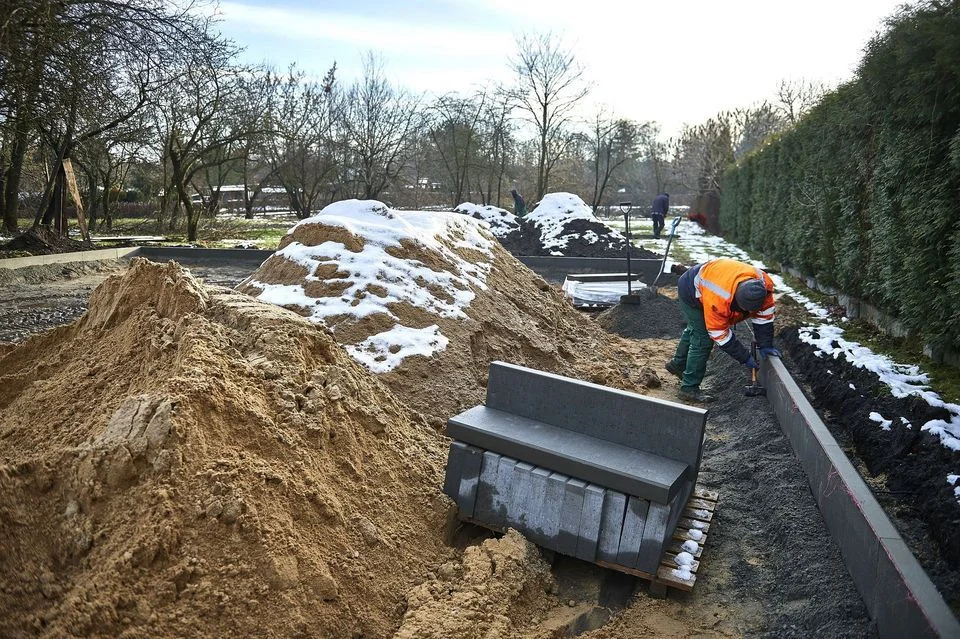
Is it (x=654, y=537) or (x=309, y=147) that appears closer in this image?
(x=654, y=537)

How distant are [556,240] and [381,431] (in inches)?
587

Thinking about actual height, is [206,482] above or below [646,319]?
above

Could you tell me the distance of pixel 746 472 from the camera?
4.44 m

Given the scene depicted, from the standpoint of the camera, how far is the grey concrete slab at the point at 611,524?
10.4ft

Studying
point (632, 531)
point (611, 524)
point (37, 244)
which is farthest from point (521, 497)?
point (37, 244)

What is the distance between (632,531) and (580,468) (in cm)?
39

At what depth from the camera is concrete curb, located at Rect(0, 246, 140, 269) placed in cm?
1203

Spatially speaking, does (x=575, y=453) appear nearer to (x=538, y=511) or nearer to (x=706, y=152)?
(x=538, y=511)

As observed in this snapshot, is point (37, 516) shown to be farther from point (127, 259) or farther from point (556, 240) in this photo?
point (556, 240)

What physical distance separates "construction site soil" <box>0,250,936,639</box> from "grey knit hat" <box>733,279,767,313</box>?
143cm

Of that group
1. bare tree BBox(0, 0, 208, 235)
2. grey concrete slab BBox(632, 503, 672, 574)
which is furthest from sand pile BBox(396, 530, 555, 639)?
bare tree BBox(0, 0, 208, 235)

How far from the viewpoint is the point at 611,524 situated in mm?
3197

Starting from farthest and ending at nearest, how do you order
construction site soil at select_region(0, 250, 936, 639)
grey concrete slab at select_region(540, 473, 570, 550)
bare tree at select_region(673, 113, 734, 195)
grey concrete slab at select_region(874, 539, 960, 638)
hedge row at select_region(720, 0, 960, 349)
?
bare tree at select_region(673, 113, 734, 195) → hedge row at select_region(720, 0, 960, 349) → grey concrete slab at select_region(540, 473, 570, 550) → construction site soil at select_region(0, 250, 936, 639) → grey concrete slab at select_region(874, 539, 960, 638)

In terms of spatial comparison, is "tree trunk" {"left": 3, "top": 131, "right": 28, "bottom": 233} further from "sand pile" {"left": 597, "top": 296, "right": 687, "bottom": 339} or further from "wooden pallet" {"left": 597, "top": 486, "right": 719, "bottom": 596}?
"wooden pallet" {"left": 597, "top": 486, "right": 719, "bottom": 596}
